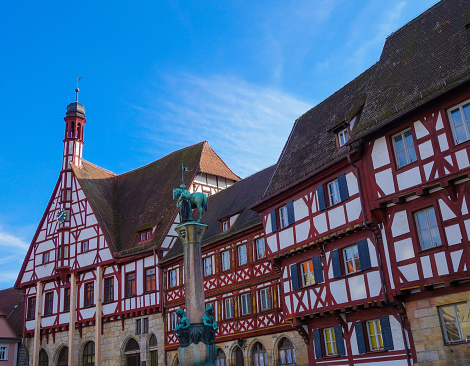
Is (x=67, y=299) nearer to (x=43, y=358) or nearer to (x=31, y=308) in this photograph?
(x=31, y=308)

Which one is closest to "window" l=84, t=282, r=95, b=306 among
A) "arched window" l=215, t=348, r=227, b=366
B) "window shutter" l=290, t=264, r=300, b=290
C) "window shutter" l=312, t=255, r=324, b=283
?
"arched window" l=215, t=348, r=227, b=366

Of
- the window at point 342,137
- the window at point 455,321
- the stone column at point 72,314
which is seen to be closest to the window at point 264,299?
the window at point 342,137

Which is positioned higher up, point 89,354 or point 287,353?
point 89,354

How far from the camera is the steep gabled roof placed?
2741 cm

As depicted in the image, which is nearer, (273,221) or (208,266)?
(273,221)

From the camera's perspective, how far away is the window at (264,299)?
24.8 meters

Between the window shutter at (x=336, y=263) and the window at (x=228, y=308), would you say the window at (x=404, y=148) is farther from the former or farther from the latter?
the window at (x=228, y=308)

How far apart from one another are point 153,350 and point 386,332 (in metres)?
17.3

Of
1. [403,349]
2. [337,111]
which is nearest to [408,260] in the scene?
[403,349]

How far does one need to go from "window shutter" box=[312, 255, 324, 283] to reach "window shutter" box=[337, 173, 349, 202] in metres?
2.69

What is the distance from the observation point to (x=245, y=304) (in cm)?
2619

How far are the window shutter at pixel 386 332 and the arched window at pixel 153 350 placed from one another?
55.4 ft

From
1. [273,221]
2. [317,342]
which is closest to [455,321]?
[317,342]

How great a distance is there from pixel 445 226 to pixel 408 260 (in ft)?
5.44
